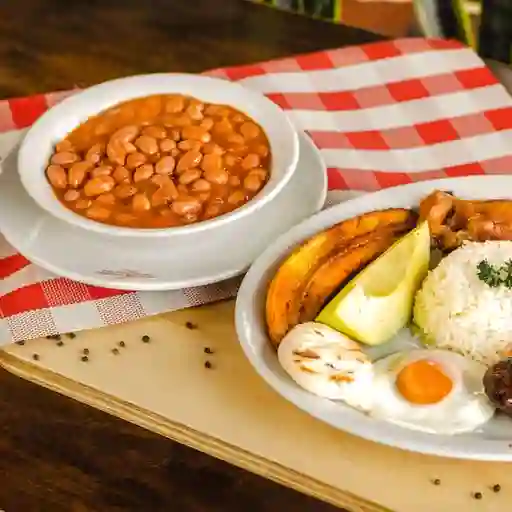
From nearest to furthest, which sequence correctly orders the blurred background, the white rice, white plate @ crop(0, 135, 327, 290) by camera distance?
1. the white rice
2. white plate @ crop(0, 135, 327, 290)
3. the blurred background

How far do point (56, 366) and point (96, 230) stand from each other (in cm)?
17

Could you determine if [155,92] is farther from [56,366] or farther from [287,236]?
[56,366]

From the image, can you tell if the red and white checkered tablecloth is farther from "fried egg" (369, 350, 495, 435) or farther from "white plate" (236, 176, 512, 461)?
"fried egg" (369, 350, 495, 435)

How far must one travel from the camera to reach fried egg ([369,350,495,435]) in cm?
93

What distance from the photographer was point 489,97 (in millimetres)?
1512

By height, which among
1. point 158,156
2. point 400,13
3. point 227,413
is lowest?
point 400,13

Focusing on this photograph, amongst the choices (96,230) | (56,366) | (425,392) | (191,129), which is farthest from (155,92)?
(425,392)

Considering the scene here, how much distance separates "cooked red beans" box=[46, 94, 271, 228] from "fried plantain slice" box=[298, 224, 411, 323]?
6.8 inches

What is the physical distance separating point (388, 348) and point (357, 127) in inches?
20.8

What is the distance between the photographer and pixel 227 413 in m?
1.02

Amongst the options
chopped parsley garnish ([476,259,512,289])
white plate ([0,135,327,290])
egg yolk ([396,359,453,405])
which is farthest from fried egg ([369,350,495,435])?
white plate ([0,135,327,290])

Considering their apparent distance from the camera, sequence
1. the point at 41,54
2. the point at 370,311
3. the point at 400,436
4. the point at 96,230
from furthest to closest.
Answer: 1. the point at 41,54
2. the point at 96,230
3. the point at 370,311
4. the point at 400,436

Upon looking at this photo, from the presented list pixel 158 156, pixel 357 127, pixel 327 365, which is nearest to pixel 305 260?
pixel 327 365

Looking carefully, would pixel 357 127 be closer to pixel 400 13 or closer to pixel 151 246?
pixel 151 246
